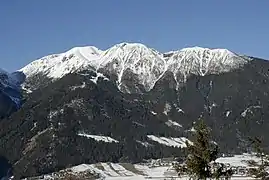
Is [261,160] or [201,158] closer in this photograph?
[261,160]

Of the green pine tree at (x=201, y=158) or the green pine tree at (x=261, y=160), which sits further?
the green pine tree at (x=201, y=158)

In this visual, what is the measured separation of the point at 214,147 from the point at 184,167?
9.67 feet

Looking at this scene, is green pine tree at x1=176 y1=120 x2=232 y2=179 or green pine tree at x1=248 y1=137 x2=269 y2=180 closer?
green pine tree at x1=248 y1=137 x2=269 y2=180

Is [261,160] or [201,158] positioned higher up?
[201,158]

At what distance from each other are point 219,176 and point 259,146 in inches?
290

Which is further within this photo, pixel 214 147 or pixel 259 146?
pixel 214 147

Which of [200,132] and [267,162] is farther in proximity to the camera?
[200,132]

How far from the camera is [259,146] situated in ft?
131

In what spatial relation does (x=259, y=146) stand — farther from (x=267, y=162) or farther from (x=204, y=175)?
(x=204, y=175)

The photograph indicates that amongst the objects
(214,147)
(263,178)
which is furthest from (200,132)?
(263,178)

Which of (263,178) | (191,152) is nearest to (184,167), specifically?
(191,152)

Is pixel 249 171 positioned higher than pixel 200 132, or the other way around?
pixel 200 132

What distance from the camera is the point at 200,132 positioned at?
4844 centimetres

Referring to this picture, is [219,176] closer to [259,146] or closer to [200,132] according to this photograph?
[200,132]
